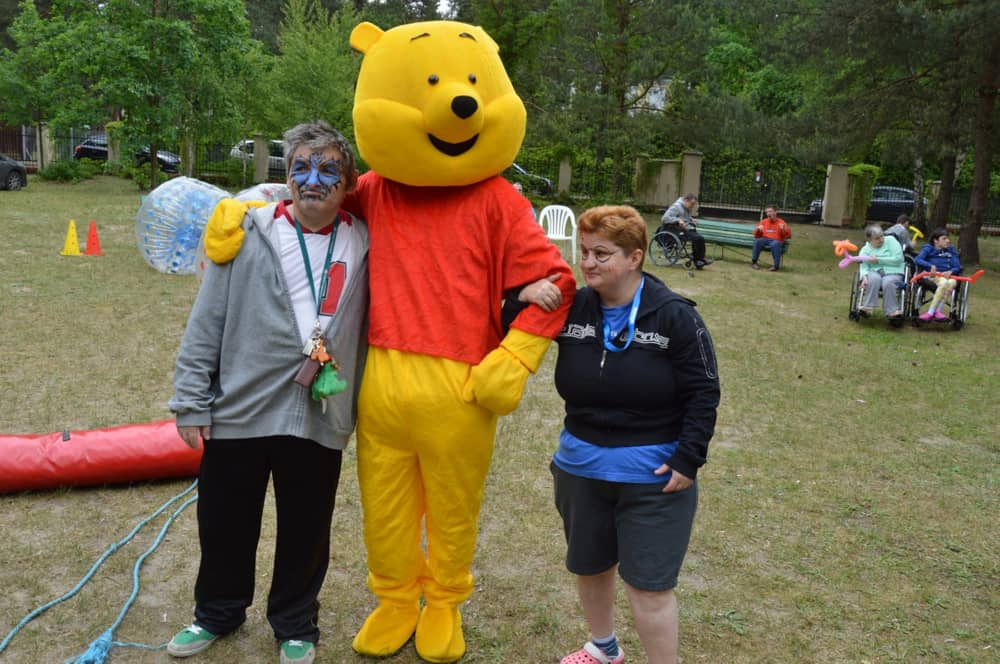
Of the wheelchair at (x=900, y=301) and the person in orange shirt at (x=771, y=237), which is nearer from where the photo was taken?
the wheelchair at (x=900, y=301)

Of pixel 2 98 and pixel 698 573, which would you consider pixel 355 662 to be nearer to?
pixel 698 573

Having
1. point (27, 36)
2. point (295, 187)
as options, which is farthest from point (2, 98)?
point (295, 187)

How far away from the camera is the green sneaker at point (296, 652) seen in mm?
3225

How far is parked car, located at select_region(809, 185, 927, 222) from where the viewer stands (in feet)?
93.1

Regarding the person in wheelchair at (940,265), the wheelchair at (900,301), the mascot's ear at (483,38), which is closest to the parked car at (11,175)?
the wheelchair at (900,301)

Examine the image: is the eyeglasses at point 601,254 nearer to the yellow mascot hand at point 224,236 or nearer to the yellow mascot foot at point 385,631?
the yellow mascot hand at point 224,236

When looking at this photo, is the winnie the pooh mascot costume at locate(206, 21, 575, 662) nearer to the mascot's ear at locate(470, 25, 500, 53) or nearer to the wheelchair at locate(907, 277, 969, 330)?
the mascot's ear at locate(470, 25, 500, 53)

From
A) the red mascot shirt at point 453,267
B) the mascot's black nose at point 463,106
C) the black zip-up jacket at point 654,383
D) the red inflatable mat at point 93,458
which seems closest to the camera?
the black zip-up jacket at point 654,383

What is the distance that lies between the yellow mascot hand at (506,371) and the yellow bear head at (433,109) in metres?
0.61

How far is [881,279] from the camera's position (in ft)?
35.3

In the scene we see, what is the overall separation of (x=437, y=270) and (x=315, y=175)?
20.4 inches

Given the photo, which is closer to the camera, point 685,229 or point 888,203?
point 685,229

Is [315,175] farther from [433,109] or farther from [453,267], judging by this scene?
[453,267]

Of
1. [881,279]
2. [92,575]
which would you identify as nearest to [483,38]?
[92,575]
